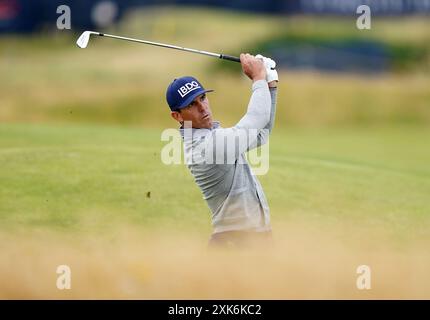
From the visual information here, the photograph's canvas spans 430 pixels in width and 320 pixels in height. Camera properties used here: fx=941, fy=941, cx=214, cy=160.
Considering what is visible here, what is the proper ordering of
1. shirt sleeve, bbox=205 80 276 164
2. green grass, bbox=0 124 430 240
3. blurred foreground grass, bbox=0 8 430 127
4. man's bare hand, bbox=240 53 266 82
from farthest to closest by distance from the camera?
blurred foreground grass, bbox=0 8 430 127 < green grass, bbox=0 124 430 240 < man's bare hand, bbox=240 53 266 82 < shirt sleeve, bbox=205 80 276 164

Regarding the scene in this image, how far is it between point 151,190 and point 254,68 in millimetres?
3456

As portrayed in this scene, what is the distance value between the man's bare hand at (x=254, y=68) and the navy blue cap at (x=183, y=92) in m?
0.37

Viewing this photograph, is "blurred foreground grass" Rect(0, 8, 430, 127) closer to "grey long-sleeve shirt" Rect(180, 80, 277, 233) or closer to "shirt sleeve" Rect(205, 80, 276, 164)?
"grey long-sleeve shirt" Rect(180, 80, 277, 233)

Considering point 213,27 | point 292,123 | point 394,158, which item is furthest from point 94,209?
point 213,27

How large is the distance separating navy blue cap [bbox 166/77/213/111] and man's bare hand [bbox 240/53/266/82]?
37 cm

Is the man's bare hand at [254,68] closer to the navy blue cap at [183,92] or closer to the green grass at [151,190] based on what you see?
the navy blue cap at [183,92]

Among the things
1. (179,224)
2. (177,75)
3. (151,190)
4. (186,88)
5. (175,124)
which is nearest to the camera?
(186,88)

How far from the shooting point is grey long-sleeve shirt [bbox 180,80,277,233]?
21.7ft

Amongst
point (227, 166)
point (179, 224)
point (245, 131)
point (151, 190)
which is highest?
point (151, 190)

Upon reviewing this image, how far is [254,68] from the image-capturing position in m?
6.80

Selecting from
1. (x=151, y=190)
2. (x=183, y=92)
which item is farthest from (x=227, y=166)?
(x=151, y=190)

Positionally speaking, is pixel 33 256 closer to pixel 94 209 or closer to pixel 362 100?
pixel 94 209

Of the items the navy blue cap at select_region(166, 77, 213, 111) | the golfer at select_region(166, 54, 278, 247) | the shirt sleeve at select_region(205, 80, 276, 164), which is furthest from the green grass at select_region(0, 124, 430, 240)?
the shirt sleeve at select_region(205, 80, 276, 164)

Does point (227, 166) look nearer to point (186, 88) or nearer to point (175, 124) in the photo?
point (186, 88)
